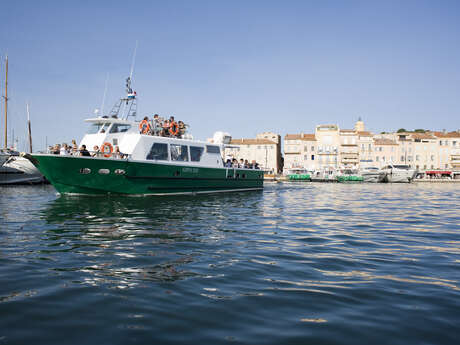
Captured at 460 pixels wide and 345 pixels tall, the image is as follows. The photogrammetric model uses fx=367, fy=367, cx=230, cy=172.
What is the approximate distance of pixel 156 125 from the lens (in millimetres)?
20312

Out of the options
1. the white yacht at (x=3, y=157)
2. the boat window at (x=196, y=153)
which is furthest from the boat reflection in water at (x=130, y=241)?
the white yacht at (x=3, y=157)

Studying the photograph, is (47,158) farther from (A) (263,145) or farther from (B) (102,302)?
(A) (263,145)

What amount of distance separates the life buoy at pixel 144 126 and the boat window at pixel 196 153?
2.90 metres

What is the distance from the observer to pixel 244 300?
13.7 ft

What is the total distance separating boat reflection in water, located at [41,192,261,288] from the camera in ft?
17.4

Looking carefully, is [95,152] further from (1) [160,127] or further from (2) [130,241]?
(2) [130,241]

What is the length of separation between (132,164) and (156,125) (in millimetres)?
3583

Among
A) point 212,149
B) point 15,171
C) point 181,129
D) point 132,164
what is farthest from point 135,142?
point 15,171

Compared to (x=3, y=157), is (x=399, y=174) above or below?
below

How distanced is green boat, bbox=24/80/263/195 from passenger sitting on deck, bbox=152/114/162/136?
764mm

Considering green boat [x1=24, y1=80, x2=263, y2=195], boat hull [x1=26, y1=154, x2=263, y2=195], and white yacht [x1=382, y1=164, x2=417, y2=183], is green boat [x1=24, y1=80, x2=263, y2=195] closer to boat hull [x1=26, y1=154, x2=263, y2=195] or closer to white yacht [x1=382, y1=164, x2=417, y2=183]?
boat hull [x1=26, y1=154, x2=263, y2=195]

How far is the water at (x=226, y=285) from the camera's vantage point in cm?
337

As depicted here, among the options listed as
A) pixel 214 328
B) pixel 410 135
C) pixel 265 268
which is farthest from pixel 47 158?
pixel 410 135

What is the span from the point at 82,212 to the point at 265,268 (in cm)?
869
